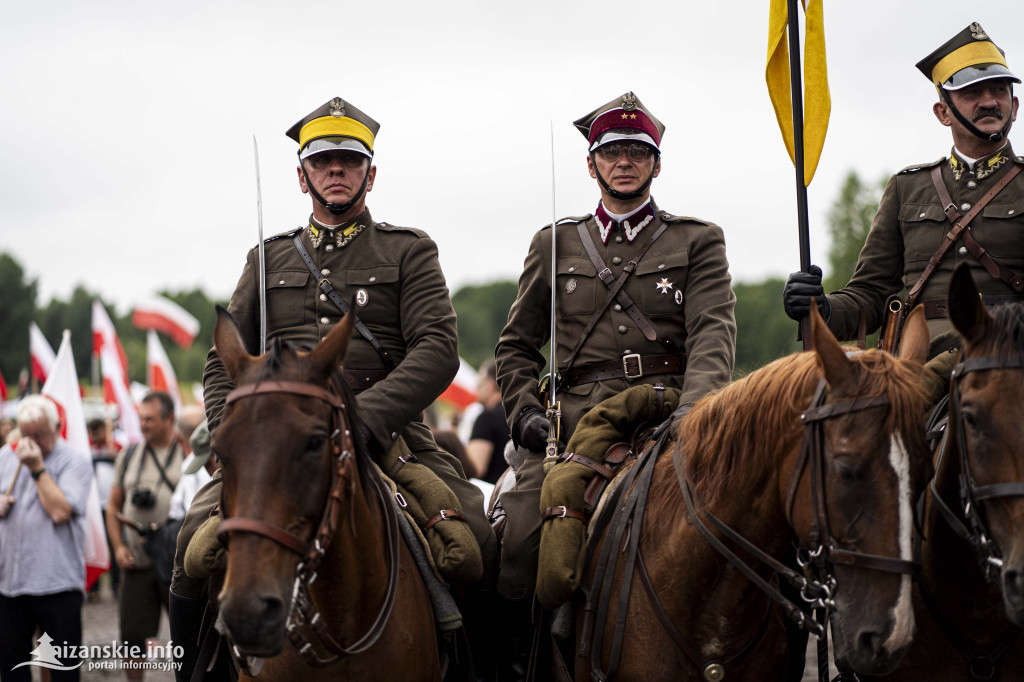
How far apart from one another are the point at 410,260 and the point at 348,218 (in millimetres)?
446

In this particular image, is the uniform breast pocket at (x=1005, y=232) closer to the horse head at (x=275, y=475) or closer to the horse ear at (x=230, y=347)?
the horse head at (x=275, y=475)

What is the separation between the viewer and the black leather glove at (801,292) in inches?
214

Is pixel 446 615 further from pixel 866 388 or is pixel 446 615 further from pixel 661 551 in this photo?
pixel 866 388

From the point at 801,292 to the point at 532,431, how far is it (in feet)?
5.42

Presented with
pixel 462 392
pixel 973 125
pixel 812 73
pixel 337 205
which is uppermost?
pixel 812 73

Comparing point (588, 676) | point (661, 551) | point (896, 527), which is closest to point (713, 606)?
point (661, 551)

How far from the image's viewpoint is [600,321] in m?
6.32

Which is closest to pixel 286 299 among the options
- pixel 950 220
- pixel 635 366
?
pixel 635 366

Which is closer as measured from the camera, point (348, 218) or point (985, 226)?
point (985, 226)

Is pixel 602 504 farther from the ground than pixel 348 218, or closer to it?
closer to it

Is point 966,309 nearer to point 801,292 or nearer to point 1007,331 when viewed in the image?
point 1007,331

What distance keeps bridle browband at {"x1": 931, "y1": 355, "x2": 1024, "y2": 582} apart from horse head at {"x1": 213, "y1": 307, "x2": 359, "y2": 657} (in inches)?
95.5

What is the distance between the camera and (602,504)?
5484mm

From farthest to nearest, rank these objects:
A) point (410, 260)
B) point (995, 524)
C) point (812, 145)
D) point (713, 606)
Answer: point (410, 260)
point (812, 145)
point (713, 606)
point (995, 524)
